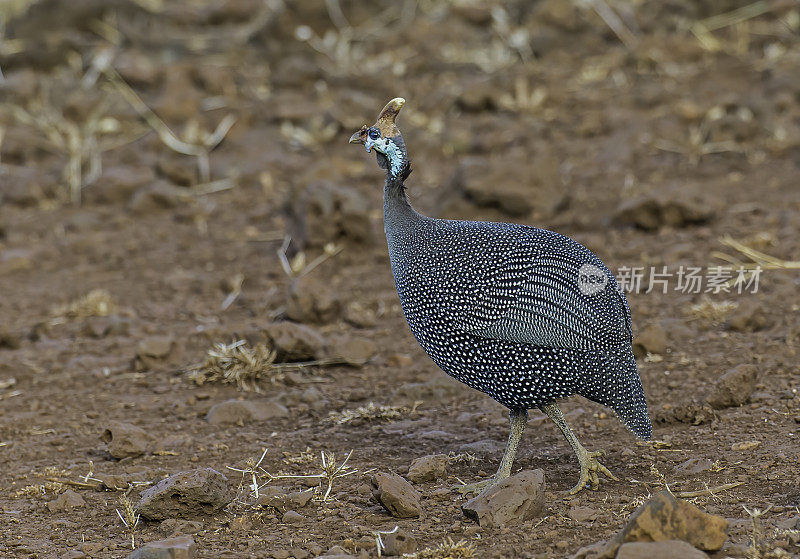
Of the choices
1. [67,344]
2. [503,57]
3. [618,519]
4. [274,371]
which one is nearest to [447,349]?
[618,519]

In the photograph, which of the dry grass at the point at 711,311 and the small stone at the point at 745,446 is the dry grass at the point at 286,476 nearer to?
the small stone at the point at 745,446

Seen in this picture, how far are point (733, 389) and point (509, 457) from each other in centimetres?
113

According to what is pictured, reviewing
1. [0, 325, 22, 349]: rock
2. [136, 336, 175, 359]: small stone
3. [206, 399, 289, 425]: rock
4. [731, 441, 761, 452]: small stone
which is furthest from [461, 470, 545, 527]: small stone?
[0, 325, 22, 349]: rock

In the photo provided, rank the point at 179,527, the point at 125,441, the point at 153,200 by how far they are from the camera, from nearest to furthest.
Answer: the point at 179,527 < the point at 125,441 < the point at 153,200

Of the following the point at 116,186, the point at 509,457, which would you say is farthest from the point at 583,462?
the point at 116,186

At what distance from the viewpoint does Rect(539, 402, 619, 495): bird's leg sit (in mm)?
3830

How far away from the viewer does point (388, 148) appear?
4.30 metres

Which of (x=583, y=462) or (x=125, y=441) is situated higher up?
(x=583, y=462)

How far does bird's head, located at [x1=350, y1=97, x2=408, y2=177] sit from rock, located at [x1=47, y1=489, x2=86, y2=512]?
1802 mm

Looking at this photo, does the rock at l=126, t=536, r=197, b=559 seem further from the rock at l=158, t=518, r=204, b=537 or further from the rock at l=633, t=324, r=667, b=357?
the rock at l=633, t=324, r=667, b=357

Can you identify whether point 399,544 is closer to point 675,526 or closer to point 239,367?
point 675,526

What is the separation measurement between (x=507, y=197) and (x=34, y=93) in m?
5.45

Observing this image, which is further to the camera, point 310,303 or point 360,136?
point 310,303

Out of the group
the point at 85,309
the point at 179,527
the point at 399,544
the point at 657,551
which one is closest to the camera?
the point at 657,551
